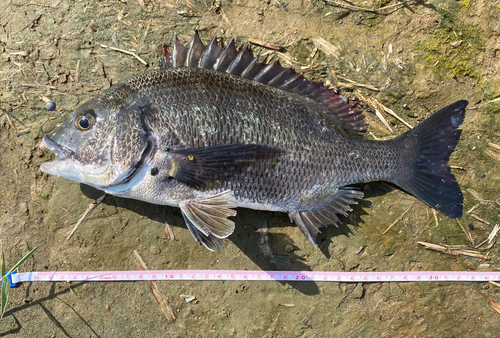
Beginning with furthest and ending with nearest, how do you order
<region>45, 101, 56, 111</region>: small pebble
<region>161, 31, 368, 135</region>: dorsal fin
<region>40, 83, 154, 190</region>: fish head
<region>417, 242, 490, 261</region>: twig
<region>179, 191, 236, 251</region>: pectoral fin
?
<region>417, 242, 490, 261</region>: twig, <region>45, 101, 56, 111</region>: small pebble, <region>161, 31, 368, 135</region>: dorsal fin, <region>179, 191, 236, 251</region>: pectoral fin, <region>40, 83, 154, 190</region>: fish head

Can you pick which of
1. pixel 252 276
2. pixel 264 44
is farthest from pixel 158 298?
pixel 264 44

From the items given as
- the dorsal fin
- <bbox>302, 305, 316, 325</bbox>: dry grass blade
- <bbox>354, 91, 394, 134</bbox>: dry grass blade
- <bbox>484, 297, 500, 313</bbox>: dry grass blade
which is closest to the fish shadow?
<bbox>302, 305, 316, 325</bbox>: dry grass blade

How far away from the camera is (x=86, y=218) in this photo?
3.24 meters

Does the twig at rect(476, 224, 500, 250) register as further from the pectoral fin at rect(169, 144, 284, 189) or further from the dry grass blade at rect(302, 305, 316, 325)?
the pectoral fin at rect(169, 144, 284, 189)

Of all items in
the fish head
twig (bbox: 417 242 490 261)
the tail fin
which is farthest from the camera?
twig (bbox: 417 242 490 261)

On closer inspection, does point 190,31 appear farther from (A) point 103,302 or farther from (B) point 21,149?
(A) point 103,302

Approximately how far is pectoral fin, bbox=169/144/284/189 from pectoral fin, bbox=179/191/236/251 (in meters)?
0.14

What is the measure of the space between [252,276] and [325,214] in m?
0.95

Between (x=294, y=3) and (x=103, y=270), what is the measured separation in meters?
3.28

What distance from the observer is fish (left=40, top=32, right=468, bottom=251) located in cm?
263

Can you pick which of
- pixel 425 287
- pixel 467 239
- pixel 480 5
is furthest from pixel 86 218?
pixel 480 5

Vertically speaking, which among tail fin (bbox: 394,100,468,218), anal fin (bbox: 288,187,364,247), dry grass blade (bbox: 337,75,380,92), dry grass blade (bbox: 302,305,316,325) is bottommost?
dry grass blade (bbox: 302,305,316,325)

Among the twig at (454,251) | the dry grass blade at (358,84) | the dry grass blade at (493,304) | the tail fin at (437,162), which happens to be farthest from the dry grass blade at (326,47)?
the dry grass blade at (493,304)

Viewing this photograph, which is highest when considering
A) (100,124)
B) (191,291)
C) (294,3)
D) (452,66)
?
(294,3)
